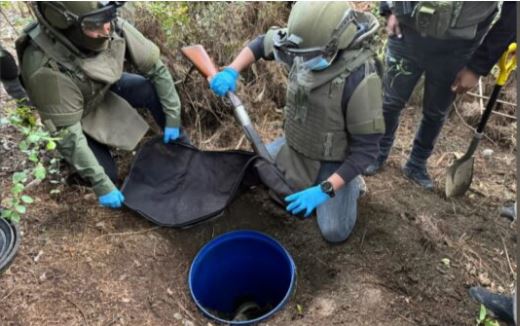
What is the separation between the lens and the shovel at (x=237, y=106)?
250 cm

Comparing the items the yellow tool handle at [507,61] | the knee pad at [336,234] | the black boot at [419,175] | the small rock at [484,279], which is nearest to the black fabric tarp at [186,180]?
the knee pad at [336,234]

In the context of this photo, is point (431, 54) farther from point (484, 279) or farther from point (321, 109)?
point (484, 279)

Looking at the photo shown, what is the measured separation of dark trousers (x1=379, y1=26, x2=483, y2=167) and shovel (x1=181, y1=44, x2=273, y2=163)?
2.71ft

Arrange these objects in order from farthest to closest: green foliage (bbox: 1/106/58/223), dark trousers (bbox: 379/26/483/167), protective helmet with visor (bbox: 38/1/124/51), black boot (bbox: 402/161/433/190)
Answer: black boot (bbox: 402/161/433/190) < dark trousers (bbox: 379/26/483/167) < protective helmet with visor (bbox: 38/1/124/51) < green foliage (bbox: 1/106/58/223)

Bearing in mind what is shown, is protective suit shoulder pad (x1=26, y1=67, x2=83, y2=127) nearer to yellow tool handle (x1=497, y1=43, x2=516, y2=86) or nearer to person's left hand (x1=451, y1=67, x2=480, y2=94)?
person's left hand (x1=451, y1=67, x2=480, y2=94)

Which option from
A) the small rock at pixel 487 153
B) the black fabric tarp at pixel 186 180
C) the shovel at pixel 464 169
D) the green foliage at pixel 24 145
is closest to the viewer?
the green foliage at pixel 24 145

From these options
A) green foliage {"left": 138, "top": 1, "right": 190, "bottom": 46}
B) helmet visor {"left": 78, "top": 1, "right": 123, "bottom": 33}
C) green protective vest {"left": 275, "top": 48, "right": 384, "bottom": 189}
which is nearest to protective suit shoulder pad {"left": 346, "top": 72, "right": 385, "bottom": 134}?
green protective vest {"left": 275, "top": 48, "right": 384, "bottom": 189}

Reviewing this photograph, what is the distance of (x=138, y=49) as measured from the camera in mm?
2447

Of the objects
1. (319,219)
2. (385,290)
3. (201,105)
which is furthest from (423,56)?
(201,105)

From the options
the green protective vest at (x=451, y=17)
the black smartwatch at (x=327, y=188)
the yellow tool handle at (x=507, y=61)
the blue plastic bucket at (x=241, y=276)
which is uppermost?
the green protective vest at (x=451, y=17)

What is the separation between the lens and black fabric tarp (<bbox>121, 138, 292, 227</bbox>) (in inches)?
96.9

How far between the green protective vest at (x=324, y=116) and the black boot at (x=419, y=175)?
2.42 ft

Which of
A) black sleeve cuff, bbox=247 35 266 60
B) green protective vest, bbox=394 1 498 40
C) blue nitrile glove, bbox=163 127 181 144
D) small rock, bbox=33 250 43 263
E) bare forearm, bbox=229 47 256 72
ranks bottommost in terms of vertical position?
small rock, bbox=33 250 43 263

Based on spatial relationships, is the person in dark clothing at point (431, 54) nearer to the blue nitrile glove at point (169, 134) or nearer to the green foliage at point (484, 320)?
the green foliage at point (484, 320)
